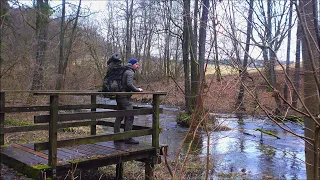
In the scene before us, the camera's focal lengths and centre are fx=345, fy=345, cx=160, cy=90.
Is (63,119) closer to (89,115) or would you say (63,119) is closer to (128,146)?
(89,115)

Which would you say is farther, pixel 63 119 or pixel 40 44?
pixel 40 44

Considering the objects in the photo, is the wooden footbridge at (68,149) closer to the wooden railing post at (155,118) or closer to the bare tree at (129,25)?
the wooden railing post at (155,118)

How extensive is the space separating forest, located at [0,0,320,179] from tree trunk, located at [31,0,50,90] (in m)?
0.06

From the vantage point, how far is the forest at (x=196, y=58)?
9.91 ft

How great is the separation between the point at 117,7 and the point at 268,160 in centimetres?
3098

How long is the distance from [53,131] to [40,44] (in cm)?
1485

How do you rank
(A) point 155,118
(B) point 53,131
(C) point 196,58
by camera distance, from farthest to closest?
(C) point 196,58 → (A) point 155,118 → (B) point 53,131

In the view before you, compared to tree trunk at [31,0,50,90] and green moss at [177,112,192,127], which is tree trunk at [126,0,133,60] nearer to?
tree trunk at [31,0,50,90]

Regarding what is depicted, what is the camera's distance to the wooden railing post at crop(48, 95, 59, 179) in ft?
16.8

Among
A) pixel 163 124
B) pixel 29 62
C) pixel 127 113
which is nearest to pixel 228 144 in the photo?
pixel 163 124

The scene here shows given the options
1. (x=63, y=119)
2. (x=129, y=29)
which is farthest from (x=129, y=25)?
(x=63, y=119)

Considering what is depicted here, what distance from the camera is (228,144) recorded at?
1264cm

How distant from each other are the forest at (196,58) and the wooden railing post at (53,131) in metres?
1.86

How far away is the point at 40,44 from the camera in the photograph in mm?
18859
